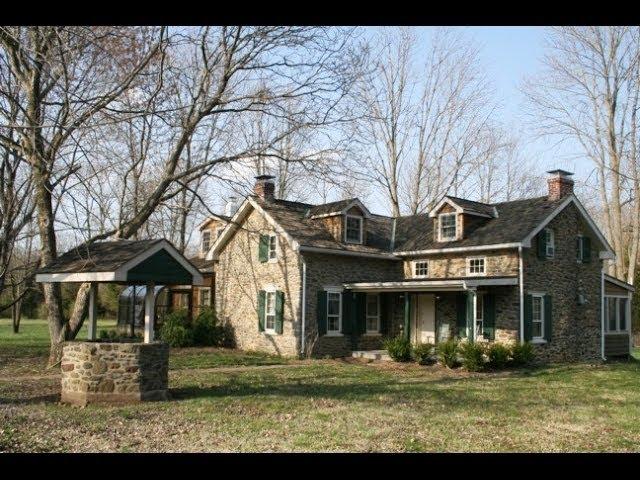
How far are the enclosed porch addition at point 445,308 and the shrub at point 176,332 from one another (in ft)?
22.3

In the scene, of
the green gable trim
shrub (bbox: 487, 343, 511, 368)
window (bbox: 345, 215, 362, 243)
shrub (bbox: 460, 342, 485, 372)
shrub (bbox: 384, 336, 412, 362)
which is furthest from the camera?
window (bbox: 345, 215, 362, 243)

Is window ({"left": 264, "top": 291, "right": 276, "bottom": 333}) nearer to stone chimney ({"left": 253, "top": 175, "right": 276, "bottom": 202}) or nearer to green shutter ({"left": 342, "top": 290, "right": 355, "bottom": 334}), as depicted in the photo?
green shutter ({"left": 342, "top": 290, "right": 355, "bottom": 334})

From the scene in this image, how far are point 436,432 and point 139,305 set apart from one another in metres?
22.6

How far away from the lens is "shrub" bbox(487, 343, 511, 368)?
19.2 m

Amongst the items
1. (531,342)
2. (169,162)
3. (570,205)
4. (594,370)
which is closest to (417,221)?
(570,205)

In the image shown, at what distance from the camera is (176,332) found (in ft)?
81.6

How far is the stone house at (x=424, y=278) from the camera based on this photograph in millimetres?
21547

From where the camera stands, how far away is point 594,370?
20.0m

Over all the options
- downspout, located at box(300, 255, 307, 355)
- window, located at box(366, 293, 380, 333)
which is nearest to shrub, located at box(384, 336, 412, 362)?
downspout, located at box(300, 255, 307, 355)

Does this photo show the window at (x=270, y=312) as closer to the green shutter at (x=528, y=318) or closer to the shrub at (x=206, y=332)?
the shrub at (x=206, y=332)

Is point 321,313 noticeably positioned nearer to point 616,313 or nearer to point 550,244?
point 550,244

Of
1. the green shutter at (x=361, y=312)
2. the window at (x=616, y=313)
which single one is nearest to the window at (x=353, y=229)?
the green shutter at (x=361, y=312)

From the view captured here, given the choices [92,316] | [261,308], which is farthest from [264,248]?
[92,316]

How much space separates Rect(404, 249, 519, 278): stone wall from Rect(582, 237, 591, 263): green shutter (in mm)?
4875
